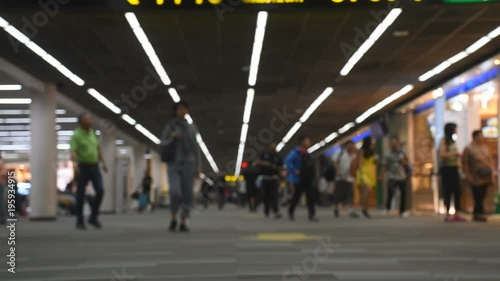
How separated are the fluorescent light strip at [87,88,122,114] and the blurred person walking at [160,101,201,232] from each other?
13.9 m

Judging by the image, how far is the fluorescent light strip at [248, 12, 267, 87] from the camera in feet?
49.5

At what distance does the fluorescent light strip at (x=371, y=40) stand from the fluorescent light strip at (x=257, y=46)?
7.70 feet

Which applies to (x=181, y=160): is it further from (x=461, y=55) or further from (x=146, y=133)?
(x=146, y=133)

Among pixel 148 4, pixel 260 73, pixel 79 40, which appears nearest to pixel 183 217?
pixel 148 4

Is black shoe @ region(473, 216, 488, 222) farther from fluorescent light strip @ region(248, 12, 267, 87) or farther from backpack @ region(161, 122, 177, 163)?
backpack @ region(161, 122, 177, 163)

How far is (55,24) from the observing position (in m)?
15.2

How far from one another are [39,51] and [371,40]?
7632 mm

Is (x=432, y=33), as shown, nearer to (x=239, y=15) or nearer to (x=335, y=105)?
(x=239, y=15)

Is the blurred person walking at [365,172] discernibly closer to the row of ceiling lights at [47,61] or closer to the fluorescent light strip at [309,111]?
the fluorescent light strip at [309,111]

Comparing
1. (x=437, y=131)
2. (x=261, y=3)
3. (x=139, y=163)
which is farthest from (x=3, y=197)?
(x=139, y=163)

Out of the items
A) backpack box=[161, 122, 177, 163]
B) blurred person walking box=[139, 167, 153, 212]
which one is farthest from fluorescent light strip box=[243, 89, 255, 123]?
backpack box=[161, 122, 177, 163]

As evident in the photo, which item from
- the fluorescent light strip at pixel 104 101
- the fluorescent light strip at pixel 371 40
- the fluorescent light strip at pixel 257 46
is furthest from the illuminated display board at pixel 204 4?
the fluorescent light strip at pixel 104 101

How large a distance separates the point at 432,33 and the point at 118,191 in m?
21.3

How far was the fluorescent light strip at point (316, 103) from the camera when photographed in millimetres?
25803
